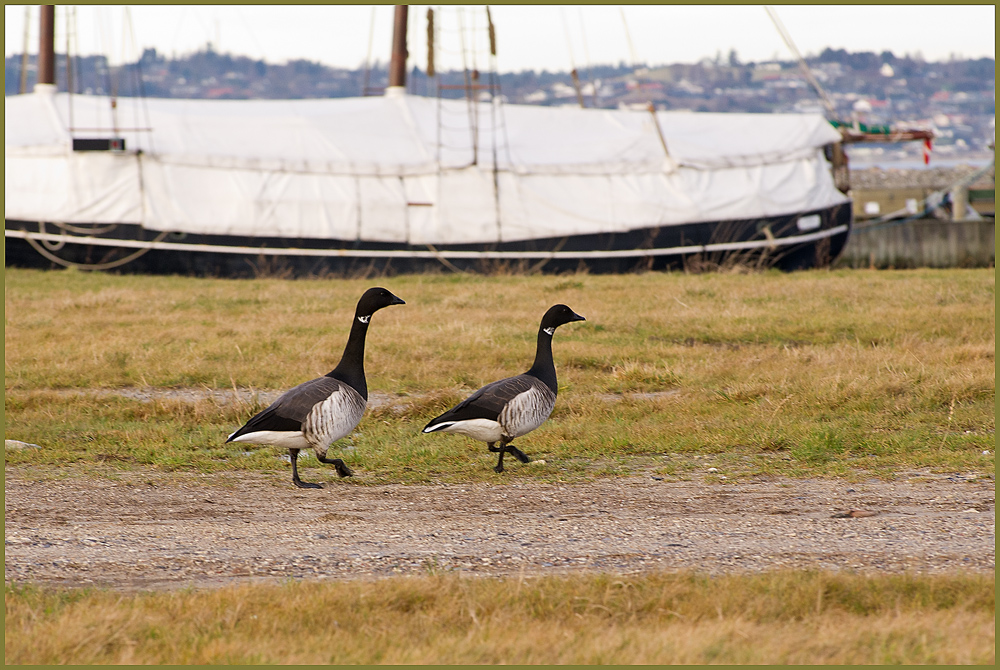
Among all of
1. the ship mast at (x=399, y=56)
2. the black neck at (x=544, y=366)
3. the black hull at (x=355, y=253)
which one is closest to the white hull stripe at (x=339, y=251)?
the black hull at (x=355, y=253)

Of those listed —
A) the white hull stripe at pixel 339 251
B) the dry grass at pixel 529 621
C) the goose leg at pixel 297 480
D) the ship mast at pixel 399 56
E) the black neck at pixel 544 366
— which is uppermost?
the ship mast at pixel 399 56

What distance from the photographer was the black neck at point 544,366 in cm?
845

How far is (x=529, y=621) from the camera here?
4.92 m

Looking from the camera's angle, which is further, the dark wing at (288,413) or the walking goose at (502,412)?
the walking goose at (502,412)

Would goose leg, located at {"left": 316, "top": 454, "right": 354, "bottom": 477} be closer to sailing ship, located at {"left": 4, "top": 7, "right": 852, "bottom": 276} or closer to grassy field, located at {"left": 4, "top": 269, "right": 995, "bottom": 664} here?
grassy field, located at {"left": 4, "top": 269, "right": 995, "bottom": 664}

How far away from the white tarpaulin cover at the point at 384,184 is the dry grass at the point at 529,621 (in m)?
20.4

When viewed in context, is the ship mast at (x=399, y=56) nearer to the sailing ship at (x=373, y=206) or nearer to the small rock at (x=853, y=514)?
the sailing ship at (x=373, y=206)

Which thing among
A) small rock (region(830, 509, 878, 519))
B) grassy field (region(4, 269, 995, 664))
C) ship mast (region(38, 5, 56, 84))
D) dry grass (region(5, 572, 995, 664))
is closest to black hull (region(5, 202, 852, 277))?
grassy field (region(4, 269, 995, 664))

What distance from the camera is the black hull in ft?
83.2

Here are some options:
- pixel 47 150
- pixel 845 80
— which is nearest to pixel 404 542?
pixel 47 150

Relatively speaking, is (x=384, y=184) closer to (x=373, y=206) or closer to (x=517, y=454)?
(x=373, y=206)

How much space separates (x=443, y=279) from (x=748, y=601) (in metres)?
18.6

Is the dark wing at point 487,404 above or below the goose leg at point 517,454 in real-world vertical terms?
above

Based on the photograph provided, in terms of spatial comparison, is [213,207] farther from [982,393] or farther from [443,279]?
[982,393]
